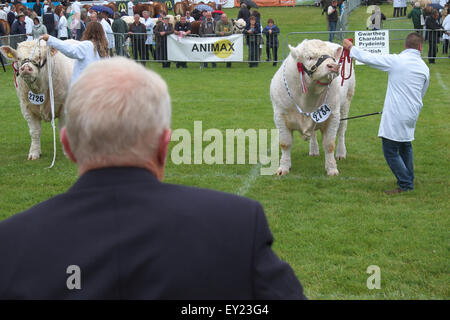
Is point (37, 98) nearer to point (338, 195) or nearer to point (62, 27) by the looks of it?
point (338, 195)

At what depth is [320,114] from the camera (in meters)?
7.86

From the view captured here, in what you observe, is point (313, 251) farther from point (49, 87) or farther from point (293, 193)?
point (49, 87)

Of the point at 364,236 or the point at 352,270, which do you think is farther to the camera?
the point at 364,236

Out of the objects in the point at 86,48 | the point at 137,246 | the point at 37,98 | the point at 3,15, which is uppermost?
the point at 3,15

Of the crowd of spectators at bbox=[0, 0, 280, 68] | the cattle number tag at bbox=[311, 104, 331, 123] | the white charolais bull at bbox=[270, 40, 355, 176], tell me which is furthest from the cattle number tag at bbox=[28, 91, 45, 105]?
the crowd of spectators at bbox=[0, 0, 280, 68]

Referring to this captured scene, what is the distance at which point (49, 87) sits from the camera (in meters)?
8.92

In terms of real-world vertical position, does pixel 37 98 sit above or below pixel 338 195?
above

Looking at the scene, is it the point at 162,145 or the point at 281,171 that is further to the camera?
the point at 281,171

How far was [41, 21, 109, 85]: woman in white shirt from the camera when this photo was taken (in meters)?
7.90

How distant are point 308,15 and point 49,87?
1351 inches

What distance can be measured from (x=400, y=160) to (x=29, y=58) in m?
5.61

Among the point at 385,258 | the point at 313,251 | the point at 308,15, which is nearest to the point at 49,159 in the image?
the point at 313,251

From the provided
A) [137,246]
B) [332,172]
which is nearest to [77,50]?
[332,172]

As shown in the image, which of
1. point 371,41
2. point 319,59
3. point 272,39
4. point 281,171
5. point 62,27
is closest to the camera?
point 319,59
